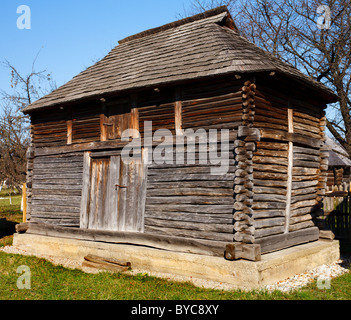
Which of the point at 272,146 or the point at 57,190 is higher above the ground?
the point at 272,146

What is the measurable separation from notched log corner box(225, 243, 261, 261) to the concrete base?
0.11m

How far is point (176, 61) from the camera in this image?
987 cm

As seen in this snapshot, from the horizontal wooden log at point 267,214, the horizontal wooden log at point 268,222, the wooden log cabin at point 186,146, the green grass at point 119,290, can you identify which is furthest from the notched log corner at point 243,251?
the green grass at point 119,290

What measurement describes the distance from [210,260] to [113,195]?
341 cm

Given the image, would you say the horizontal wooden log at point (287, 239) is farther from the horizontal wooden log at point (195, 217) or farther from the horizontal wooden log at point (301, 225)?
the horizontal wooden log at point (195, 217)

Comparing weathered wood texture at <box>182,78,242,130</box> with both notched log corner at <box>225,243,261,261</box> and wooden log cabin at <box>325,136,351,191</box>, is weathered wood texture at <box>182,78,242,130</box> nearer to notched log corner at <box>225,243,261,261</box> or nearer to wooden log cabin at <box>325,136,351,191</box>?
notched log corner at <box>225,243,261,261</box>

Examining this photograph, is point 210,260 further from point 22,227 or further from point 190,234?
point 22,227

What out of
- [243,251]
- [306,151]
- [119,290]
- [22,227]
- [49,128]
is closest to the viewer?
[119,290]

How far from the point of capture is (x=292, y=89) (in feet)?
32.2

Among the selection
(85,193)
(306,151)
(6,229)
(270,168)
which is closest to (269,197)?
(270,168)

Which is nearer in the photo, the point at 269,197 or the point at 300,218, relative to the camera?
the point at 269,197

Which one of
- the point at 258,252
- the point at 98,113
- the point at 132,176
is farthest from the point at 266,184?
the point at 98,113

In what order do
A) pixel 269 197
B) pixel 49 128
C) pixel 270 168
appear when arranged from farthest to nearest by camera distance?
pixel 49 128
pixel 270 168
pixel 269 197

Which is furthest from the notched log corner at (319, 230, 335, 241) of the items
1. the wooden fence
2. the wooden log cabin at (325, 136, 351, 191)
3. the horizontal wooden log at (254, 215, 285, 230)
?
the wooden log cabin at (325, 136, 351, 191)
